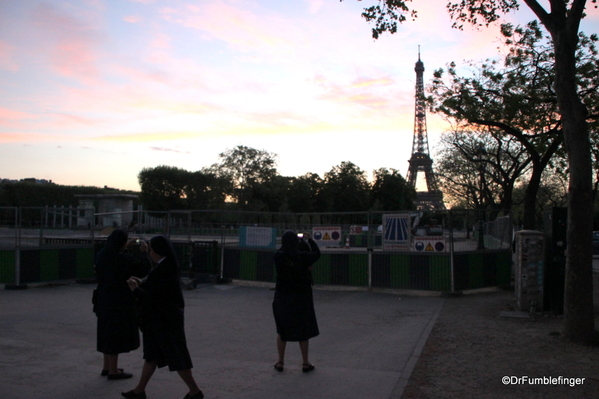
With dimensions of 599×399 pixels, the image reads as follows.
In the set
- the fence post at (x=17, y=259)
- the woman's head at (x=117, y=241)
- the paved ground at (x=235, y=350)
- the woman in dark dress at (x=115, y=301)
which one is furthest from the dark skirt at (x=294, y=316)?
the fence post at (x=17, y=259)

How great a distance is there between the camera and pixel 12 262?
14859mm

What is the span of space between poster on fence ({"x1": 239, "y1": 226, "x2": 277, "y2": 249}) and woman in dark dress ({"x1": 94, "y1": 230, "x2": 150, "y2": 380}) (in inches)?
379

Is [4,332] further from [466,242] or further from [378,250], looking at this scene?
[466,242]

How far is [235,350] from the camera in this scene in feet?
25.7

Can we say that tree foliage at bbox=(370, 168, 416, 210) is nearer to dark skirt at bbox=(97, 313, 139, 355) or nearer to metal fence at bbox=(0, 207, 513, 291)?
metal fence at bbox=(0, 207, 513, 291)

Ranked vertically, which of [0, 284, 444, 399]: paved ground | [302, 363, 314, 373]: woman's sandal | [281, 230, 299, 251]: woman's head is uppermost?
[281, 230, 299, 251]: woman's head

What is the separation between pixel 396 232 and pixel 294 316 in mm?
8131

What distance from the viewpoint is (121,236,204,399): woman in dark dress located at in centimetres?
532

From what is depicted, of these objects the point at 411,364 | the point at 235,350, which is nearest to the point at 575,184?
the point at 411,364

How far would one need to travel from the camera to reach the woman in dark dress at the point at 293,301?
6.52m

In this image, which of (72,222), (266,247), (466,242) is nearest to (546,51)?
(466,242)

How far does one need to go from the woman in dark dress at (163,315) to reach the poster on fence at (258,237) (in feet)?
34.2

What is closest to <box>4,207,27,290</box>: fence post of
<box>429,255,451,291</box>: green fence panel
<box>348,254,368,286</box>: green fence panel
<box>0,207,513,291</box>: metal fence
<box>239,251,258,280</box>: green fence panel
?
<box>0,207,513,291</box>: metal fence

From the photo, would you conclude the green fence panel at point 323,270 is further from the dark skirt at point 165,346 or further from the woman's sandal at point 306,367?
the dark skirt at point 165,346
